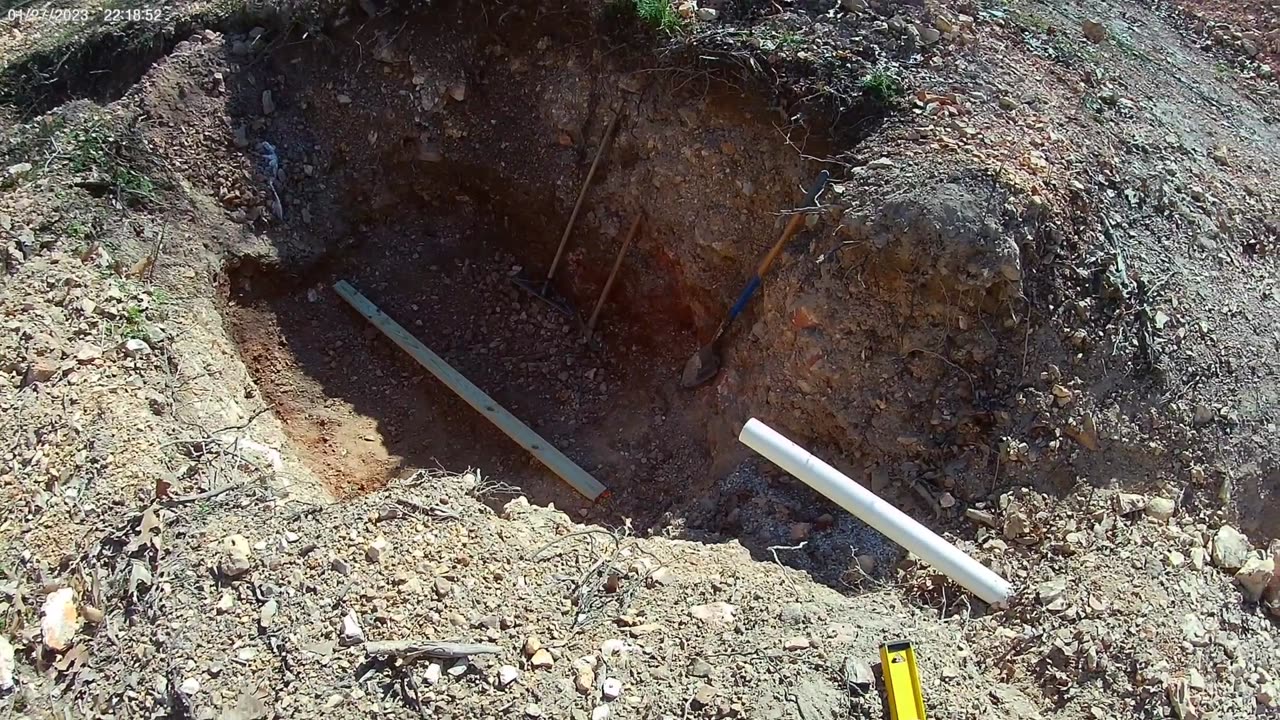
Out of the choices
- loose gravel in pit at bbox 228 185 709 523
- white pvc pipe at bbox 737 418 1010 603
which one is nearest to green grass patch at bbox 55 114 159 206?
loose gravel in pit at bbox 228 185 709 523

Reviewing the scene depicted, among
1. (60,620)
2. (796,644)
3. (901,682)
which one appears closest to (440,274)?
(60,620)

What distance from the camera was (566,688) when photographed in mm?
2869

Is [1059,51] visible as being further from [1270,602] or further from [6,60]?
[6,60]

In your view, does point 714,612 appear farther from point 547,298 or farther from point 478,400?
point 547,298

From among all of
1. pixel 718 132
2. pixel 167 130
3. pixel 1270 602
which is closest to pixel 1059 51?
pixel 718 132

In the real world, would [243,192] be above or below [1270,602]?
below

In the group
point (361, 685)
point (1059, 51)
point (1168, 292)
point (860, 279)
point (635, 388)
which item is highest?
point (1059, 51)

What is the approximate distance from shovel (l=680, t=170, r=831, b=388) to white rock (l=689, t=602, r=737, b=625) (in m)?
1.72

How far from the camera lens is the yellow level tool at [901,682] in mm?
2748

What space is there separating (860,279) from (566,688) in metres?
2.31

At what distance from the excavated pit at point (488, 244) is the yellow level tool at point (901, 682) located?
174 cm

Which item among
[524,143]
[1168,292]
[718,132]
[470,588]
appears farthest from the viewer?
[524,143]

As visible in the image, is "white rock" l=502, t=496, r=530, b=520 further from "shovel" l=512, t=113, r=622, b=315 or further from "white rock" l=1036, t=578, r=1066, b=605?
"white rock" l=1036, t=578, r=1066, b=605

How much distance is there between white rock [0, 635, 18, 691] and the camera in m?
2.94
